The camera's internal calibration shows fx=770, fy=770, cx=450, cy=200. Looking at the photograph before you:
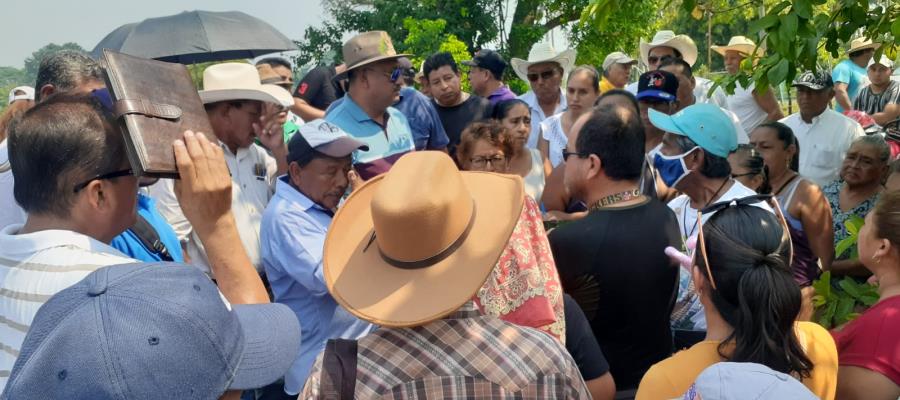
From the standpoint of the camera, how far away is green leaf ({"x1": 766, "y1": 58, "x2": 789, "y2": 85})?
3.13m

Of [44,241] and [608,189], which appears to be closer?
[44,241]

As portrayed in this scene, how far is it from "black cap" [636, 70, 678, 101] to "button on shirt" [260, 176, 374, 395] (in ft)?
10.3

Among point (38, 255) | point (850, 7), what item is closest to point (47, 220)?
point (38, 255)

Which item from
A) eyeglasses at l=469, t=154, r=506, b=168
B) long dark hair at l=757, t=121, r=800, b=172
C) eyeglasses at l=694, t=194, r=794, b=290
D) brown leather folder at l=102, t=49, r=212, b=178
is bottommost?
eyeglasses at l=469, t=154, r=506, b=168

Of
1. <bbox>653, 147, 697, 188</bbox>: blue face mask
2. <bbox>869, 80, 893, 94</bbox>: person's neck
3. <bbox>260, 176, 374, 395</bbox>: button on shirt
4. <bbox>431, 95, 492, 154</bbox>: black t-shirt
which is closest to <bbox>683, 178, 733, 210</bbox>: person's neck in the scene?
<bbox>653, 147, 697, 188</bbox>: blue face mask

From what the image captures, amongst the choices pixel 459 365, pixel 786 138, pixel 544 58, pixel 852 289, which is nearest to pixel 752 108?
pixel 544 58

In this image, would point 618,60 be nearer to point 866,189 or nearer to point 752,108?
point 752,108

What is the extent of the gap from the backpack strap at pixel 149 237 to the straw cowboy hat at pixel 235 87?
1.41 m

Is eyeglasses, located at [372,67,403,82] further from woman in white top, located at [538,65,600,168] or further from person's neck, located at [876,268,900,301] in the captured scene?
person's neck, located at [876,268,900,301]

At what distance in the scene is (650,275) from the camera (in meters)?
2.99

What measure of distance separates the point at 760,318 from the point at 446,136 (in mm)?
4253

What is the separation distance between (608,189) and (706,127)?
1276 mm

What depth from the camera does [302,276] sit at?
3158 millimetres

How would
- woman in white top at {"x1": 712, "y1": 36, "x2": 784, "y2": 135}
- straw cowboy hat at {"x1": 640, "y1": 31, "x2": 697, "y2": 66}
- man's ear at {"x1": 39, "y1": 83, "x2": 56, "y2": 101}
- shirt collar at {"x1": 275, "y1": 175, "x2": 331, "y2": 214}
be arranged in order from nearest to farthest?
shirt collar at {"x1": 275, "y1": 175, "x2": 331, "y2": 214}
man's ear at {"x1": 39, "y1": 83, "x2": 56, "y2": 101}
woman in white top at {"x1": 712, "y1": 36, "x2": 784, "y2": 135}
straw cowboy hat at {"x1": 640, "y1": 31, "x2": 697, "y2": 66}
